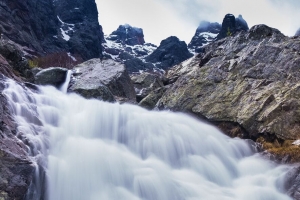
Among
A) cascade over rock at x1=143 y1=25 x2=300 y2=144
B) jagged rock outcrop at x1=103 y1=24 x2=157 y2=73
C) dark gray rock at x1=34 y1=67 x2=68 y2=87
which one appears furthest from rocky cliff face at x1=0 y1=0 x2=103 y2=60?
cascade over rock at x1=143 y1=25 x2=300 y2=144

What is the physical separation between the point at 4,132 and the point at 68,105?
22.0 feet

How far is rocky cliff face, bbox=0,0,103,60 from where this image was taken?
70188 millimetres

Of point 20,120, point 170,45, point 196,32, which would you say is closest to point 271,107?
point 20,120

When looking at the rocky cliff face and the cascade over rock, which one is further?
the rocky cliff face

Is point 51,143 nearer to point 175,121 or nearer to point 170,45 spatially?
point 175,121

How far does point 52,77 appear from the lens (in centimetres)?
2056

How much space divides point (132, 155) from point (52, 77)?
11.4m

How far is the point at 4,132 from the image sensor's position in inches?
299

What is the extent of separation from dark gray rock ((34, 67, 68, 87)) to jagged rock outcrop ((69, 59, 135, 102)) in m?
0.77

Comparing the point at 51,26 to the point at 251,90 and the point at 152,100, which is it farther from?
A: the point at 251,90

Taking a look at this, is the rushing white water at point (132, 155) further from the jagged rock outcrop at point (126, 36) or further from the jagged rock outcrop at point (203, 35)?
the jagged rock outcrop at point (126, 36)

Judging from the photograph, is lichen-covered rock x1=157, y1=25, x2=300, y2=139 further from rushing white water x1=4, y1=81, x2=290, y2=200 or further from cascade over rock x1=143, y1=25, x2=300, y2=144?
rushing white water x1=4, y1=81, x2=290, y2=200

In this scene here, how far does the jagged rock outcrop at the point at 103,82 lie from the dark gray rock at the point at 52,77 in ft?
2.51

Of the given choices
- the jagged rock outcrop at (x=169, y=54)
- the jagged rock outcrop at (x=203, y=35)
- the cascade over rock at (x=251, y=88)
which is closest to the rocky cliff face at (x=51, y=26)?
the jagged rock outcrop at (x=169, y=54)
